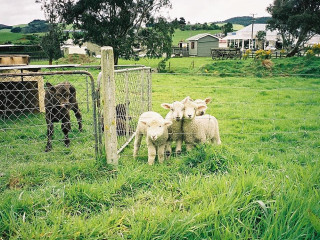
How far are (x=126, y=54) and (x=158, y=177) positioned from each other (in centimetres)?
2206

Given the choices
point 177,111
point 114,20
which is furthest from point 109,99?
point 114,20

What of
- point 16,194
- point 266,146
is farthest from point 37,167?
point 266,146

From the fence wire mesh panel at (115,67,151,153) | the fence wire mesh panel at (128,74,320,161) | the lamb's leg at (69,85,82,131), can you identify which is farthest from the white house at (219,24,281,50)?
the lamb's leg at (69,85,82,131)

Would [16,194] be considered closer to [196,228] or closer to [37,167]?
[37,167]

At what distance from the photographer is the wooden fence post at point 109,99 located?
3.94m

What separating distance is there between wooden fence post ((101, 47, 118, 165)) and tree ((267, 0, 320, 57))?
3324 centimetres

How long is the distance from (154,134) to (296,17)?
3348 cm

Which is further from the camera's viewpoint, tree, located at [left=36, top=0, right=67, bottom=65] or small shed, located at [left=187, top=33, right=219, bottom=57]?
small shed, located at [left=187, top=33, right=219, bottom=57]

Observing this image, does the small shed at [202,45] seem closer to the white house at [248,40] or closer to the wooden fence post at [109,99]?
the white house at [248,40]

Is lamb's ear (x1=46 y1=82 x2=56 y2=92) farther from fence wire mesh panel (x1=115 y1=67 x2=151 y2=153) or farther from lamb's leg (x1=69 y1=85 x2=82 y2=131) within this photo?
fence wire mesh panel (x1=115 y1=67 x2=151 y2=153)

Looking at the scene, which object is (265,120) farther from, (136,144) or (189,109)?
(136,144)

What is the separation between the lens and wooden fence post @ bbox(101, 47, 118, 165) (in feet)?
12.9

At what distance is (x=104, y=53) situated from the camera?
12.8ft

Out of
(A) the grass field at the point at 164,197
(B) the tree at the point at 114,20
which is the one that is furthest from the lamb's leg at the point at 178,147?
(B) the tree at the point at 114,20
